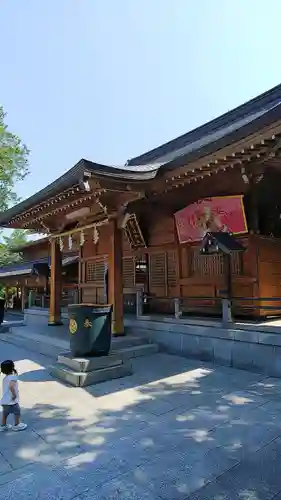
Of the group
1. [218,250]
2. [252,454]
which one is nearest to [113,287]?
[218,250]

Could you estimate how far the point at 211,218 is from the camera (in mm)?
7301

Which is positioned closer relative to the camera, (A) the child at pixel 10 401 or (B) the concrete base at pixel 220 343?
(A) the child at pixel 10 401

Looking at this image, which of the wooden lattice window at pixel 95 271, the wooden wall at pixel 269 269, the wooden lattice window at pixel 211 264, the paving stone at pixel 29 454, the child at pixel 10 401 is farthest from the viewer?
the wooden lattice window at pixel 95 271

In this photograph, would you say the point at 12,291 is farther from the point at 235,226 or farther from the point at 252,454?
the point at 252,454

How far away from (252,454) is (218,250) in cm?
395

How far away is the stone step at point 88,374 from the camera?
5.05 m

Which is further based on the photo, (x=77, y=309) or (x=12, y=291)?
(x=12, y=291)

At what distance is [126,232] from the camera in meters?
9.29

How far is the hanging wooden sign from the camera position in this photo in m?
8.92

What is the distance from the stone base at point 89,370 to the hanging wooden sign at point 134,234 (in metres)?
3.98

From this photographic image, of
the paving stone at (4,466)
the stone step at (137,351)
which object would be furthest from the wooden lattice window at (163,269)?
the paving stone at (4,466)

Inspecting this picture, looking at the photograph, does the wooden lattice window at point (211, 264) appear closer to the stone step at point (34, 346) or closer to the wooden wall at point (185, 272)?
the wooden wall at point (185, 272)

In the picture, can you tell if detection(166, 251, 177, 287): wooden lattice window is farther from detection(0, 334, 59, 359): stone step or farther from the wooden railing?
detection(0, 334, 59, 359): stone step

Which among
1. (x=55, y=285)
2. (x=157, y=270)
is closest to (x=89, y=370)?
(x=157, y=270)
